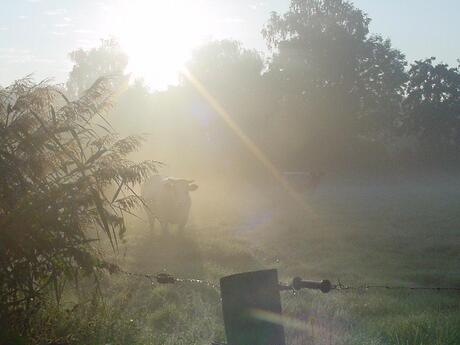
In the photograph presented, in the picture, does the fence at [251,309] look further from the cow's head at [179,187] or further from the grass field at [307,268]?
Result: the cow's head at [179,187]

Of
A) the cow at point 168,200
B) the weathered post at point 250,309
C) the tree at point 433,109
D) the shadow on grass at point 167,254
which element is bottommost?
the weathered post at point 250,309

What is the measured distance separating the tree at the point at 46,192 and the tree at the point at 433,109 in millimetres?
43867

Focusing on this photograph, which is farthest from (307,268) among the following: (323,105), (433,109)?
(433,109)

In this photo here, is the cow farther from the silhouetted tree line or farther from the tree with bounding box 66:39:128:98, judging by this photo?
the tree with bounding box 66:39:128:98

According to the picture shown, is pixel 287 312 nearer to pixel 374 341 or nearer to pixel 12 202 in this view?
pixel 374 341

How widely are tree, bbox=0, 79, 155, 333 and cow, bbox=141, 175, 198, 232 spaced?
976cm

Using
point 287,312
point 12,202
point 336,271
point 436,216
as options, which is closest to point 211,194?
point 436,216

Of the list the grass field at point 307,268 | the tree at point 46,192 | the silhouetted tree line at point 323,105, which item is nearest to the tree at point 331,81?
the silhouetted tree line at point 323,105

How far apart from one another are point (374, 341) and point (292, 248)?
8062 mm

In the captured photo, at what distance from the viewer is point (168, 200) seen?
15898 mm

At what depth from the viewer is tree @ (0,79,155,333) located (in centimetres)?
445

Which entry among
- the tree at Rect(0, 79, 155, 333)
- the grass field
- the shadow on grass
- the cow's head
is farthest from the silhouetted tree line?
the tree at Rect(0, 79, 155, 333)

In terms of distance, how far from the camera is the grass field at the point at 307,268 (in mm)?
5562

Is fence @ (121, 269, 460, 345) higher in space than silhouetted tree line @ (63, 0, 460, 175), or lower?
lower
